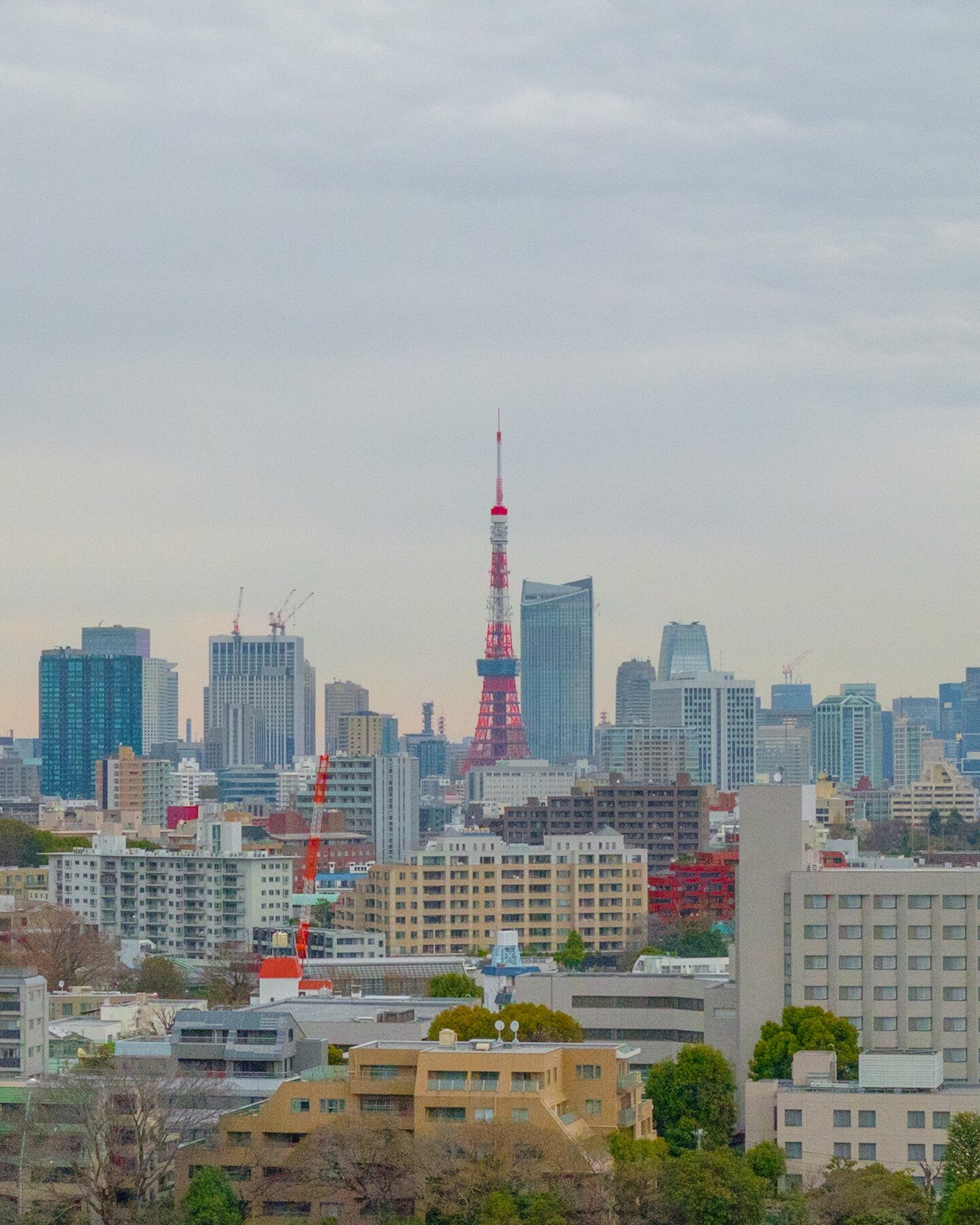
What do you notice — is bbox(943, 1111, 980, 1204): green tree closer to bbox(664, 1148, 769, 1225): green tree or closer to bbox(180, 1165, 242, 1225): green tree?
bbox(664, 1148, 769, 1225): green tree

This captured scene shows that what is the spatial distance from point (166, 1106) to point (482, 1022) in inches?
342

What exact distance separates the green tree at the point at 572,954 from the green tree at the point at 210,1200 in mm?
44406

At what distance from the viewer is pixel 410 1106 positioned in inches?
1604

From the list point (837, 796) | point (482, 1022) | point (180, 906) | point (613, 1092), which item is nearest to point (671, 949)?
point (180, 906)

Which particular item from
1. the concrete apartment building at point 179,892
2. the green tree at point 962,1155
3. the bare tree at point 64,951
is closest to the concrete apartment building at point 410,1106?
the green tree at point 962,1155

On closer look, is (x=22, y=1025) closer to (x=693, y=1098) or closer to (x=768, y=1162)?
(x=693, y=1098)

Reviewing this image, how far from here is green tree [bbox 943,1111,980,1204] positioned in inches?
1542

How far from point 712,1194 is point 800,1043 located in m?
9.26

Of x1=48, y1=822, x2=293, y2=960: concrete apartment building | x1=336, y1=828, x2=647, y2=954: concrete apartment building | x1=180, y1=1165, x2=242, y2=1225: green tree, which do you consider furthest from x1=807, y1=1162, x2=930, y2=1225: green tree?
x1=48, y1=822, x2=293, y2=960: concrete apartment building

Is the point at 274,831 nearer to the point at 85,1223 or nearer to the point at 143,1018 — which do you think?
the point at 143,1018

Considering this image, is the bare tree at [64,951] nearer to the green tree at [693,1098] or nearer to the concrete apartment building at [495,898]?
the concrete apartment building at [495,898]

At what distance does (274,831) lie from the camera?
13300 centimetres

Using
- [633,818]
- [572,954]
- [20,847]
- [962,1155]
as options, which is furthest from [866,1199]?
[633,818]

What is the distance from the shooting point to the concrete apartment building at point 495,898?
3627 inches
